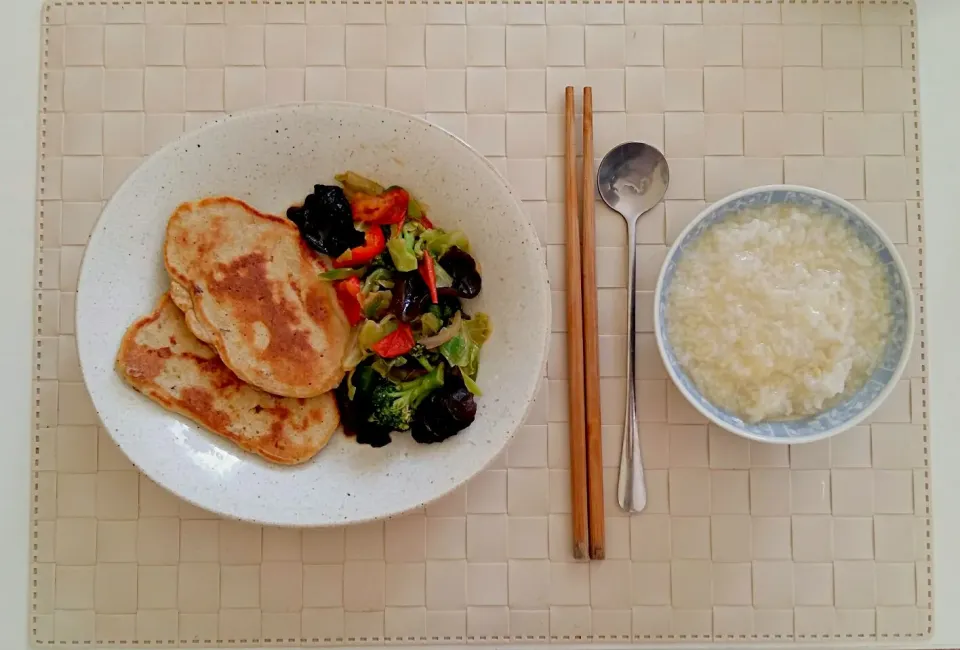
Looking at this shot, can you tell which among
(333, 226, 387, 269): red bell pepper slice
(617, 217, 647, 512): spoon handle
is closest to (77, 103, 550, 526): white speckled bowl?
(333, 226, 387, 269): red bell pepper slice

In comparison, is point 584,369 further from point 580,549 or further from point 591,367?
point 580,549

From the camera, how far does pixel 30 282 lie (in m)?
1.80

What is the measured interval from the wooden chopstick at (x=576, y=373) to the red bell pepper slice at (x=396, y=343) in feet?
1.31

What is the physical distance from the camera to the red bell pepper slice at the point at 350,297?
166 cm

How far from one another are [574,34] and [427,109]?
1.40ft

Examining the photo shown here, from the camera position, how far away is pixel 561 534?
1.77 m

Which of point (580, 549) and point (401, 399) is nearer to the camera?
point (401, 399)

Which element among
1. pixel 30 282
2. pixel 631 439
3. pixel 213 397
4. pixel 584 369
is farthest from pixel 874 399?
pixel 30 282

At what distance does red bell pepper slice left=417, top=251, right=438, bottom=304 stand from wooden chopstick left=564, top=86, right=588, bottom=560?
1.12 ft

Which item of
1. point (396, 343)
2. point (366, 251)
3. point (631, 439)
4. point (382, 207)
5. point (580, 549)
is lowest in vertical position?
point (580, 549)

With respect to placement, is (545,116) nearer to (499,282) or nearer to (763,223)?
(499,282)

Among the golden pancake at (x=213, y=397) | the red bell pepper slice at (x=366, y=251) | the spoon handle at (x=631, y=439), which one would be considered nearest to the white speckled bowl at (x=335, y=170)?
the golden pancake at (x=213, y=397)

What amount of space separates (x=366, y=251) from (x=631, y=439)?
795 mm

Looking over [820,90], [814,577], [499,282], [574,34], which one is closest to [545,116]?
[574,34]
